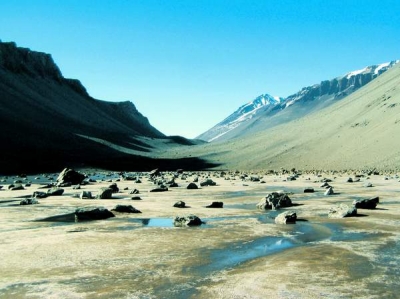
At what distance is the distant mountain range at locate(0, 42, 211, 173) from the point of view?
76.9 metres

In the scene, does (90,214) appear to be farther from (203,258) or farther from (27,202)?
(203,258)

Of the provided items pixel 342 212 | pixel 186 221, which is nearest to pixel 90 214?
pixel 186 221

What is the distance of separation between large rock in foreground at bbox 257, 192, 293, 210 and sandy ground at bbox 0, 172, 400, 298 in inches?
120

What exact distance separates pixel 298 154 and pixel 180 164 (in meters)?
28.2

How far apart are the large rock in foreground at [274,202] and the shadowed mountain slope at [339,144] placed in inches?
1743

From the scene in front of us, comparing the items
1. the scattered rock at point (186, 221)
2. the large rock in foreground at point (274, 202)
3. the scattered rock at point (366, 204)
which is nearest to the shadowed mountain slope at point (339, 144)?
the large rock in foreground at point (274, 202)

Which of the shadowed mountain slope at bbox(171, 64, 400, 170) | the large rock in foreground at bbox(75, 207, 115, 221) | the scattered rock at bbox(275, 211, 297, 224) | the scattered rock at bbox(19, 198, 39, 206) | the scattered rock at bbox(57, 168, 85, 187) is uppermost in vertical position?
the shadowed mountain slope at bbox(171, 64, 400, 170)

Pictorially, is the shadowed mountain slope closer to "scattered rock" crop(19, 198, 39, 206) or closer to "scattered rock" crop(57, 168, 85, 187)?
"scattered rock" crop(57, 168, 85, 187)

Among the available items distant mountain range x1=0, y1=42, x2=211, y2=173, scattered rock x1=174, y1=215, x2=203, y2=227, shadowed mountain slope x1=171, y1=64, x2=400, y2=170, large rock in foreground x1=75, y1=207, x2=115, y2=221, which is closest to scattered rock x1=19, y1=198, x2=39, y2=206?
large rock in foreground x1=75, y1=207, x2=115, y2=221

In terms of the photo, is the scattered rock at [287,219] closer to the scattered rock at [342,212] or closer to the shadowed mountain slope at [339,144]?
the scattered rock at [342,212]

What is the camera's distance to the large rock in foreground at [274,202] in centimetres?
1798

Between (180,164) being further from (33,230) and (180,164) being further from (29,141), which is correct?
(33,230)

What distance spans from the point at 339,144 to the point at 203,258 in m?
75.8

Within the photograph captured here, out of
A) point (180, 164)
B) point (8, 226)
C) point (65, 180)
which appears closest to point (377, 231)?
point (8, 226)
